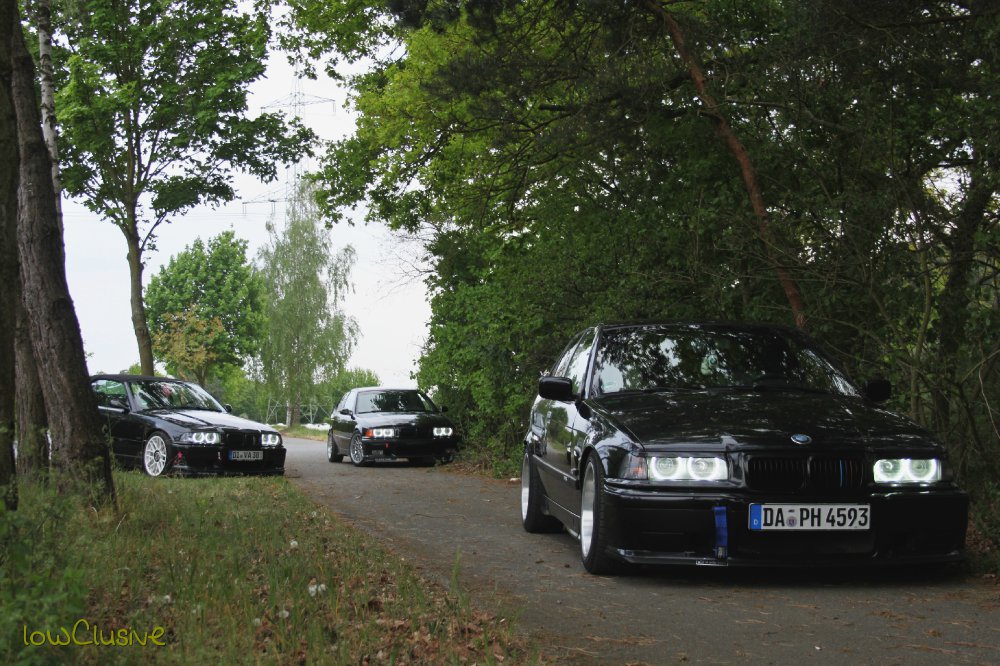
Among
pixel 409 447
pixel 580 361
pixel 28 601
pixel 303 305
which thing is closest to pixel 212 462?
pixel 409 447

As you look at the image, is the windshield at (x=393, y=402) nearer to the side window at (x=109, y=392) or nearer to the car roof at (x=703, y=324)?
the side window at (x=109, y=392)

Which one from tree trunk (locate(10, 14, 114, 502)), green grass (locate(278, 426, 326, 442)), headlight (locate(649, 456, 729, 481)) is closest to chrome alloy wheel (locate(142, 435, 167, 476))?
tree trunk (locate(10, 14, 114, 502))

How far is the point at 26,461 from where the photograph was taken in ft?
34.0

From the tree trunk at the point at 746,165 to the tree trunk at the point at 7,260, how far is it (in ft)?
22.7

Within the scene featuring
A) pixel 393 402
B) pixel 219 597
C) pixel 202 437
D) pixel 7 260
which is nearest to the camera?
pixel 219 597

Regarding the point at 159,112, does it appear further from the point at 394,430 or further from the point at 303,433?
the point at 303,433

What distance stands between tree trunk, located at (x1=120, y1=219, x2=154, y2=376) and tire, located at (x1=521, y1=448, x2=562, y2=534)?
58.1 feet

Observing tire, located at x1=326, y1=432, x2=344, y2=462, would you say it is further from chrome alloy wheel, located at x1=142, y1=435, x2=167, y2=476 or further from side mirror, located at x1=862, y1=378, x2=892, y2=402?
side mirror, located at x1=862, y1=378, x2=892, y2=402

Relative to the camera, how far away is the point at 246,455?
16281 mm

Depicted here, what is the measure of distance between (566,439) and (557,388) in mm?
447

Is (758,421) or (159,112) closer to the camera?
(758,421)

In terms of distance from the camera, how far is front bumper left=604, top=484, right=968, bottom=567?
6.45 metres

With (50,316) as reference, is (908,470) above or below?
below

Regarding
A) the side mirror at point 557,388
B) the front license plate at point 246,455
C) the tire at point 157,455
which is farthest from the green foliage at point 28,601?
the front license plate at point 246,455
